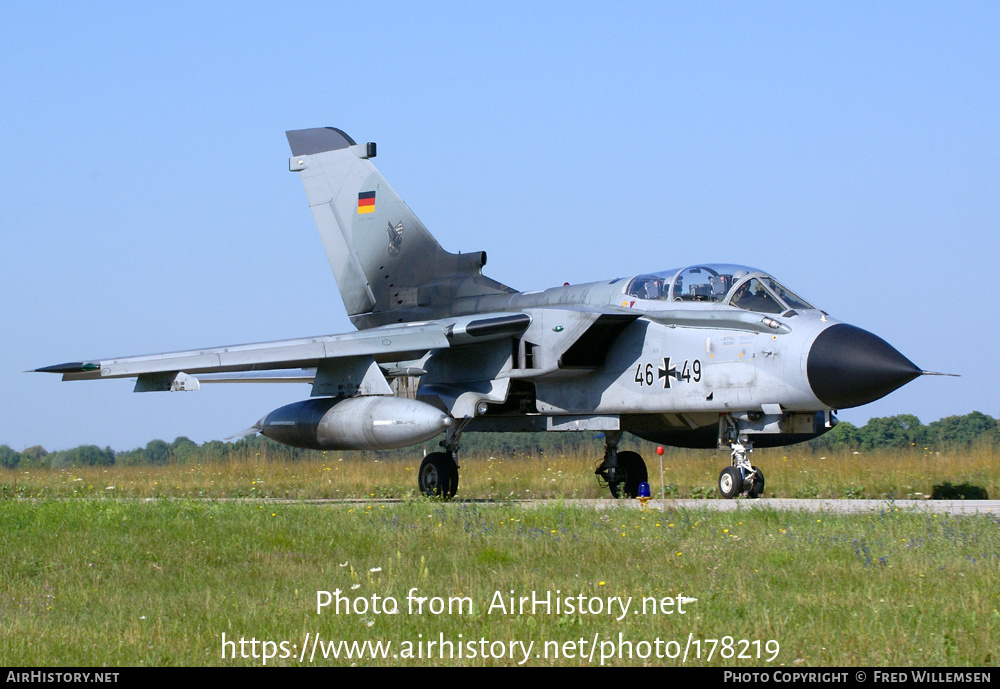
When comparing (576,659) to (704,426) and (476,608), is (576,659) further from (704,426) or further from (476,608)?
(704,426)

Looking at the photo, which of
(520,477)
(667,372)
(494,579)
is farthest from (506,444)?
(494,579)

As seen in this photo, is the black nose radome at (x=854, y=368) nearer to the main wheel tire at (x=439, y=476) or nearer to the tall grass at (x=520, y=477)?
the tall grass at (x=520, y=477)

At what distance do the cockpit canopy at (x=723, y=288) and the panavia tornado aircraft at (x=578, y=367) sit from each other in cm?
2

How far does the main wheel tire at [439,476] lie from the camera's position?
48.4ft

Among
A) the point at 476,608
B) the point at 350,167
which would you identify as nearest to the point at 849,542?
the point at 476,608

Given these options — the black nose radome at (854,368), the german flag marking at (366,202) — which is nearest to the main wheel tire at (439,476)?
the german flag marking at (366,202)

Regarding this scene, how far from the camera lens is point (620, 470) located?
1506 cm

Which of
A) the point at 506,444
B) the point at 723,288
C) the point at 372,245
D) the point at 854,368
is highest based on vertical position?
the point at 372,245

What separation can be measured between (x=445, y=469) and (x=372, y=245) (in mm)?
4539

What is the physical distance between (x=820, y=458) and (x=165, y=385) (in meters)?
11.0

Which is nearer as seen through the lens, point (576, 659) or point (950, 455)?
point (576, 659)

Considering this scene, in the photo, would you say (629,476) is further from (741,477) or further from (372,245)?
(372,245)

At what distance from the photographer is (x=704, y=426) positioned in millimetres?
14211
